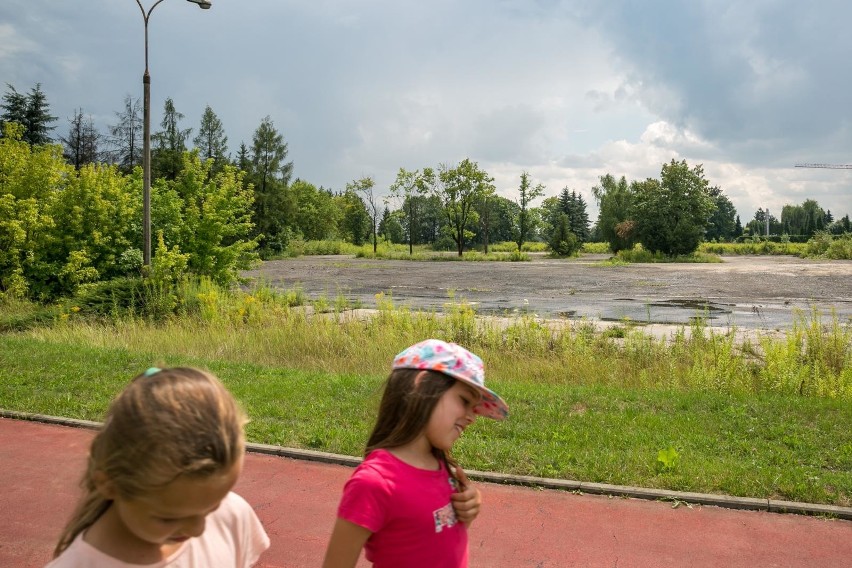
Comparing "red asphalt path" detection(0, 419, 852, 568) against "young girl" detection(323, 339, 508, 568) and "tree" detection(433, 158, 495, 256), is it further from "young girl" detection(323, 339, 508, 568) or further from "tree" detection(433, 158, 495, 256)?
"tree" detection(433, 158, 495, 256)

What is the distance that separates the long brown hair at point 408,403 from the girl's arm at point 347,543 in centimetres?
28

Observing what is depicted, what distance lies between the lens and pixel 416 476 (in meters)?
2.33

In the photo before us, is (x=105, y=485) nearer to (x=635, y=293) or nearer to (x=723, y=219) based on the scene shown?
(x=635, y=293)

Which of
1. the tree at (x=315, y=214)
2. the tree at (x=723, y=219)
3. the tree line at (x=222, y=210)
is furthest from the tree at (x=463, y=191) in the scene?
the tree at (x=723, y=219)

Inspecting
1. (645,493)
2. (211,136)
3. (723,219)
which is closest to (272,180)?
(211,136)

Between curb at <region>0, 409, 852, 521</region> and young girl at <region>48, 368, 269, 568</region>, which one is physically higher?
young girl at <region>48, 368, 269, 568</region>

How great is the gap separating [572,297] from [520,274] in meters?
14.4

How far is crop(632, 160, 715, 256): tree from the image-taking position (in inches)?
2130

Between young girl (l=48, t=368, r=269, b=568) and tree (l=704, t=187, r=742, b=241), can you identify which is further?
tree (l=704, t=187, r=742, b=241)

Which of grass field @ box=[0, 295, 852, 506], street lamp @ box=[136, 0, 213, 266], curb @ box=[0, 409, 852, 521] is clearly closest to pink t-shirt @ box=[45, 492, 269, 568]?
grass field @ box=[0, 295, 852, 506]

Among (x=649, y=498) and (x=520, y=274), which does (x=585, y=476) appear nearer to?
(x=649, y=498)

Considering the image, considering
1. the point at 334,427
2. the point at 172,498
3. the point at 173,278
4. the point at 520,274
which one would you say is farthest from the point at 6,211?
the point at 520,274

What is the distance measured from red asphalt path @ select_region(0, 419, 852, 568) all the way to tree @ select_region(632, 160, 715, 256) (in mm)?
51567

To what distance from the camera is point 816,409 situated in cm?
783
